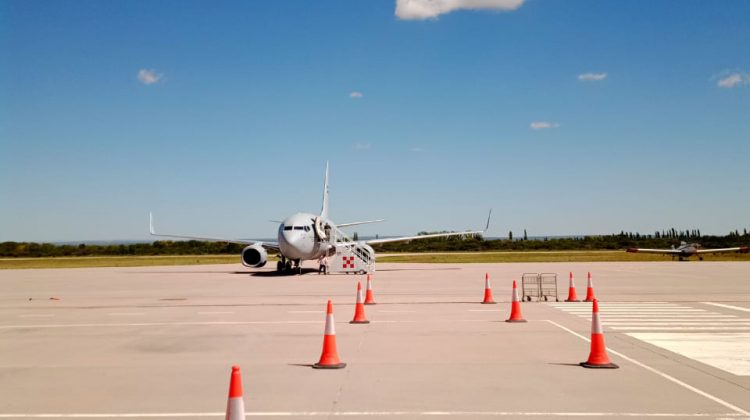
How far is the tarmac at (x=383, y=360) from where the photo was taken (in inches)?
277

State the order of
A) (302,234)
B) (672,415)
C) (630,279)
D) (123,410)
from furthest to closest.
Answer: (302,234), (630,279), (123,410), (672,415)

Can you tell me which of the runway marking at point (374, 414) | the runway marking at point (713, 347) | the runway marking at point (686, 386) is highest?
the runway marking at point (713, 347)

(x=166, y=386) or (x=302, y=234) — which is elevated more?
(x=302, y=234)

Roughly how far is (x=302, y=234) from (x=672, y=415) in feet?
92.2

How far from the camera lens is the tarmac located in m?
7.04

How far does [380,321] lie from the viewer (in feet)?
47.2

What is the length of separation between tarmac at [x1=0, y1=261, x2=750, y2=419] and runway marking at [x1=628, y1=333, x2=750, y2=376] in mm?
34

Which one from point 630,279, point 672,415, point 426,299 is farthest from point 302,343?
point 630,279

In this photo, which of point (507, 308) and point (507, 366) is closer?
point (507, 366)

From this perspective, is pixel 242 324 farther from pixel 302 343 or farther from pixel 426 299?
pixel 426 299

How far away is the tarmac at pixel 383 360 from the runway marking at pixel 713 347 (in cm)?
3

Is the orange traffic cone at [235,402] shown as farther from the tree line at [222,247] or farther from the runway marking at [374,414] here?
the tree line at [222,247]

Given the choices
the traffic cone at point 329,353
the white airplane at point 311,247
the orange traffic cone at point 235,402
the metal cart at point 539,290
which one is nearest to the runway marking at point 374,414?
the orange traffic cone at point 235,402

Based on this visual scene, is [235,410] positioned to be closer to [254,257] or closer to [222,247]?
[254,257]
